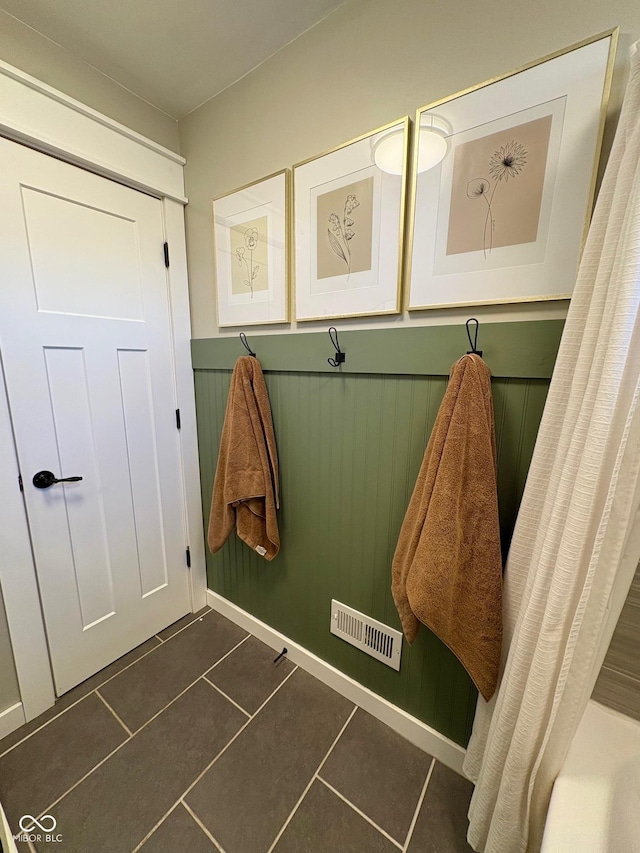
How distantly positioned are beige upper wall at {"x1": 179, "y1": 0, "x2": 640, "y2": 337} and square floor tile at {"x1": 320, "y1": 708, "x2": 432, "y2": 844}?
151 centimetres

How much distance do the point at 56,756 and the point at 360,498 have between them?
4.61ft

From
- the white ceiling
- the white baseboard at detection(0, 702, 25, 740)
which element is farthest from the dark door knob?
the white ceiling

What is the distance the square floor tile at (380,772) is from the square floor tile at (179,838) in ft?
1.28

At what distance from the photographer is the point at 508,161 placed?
0.84 m

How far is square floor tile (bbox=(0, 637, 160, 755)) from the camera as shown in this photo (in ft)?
4.11

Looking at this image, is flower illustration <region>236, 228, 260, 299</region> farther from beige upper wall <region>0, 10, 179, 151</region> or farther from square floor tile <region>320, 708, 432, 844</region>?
square floor tile <region>320, 708, 432, 844</region>

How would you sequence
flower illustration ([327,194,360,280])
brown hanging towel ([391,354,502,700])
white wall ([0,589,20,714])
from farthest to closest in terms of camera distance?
white wall ([0,589,20,714]) → flower illustration ([327,194,360,280]) → brown hanging towel ([391,354,502,700])

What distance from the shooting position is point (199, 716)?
1323 millimetres

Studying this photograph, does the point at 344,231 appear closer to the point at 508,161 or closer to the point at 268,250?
the point at 268,250

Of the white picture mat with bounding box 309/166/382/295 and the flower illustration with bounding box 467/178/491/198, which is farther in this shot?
the white picture mat with bounding box 309/166/382/295

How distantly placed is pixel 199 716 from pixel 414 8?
→ 2.44m

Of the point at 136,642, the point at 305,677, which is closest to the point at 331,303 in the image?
the point at 305,677

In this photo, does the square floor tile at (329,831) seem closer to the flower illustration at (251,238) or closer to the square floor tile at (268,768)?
the square floor tile at (268,768)

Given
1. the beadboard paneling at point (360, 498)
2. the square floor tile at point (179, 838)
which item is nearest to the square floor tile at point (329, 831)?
the square floor tile at point (179, 838)
